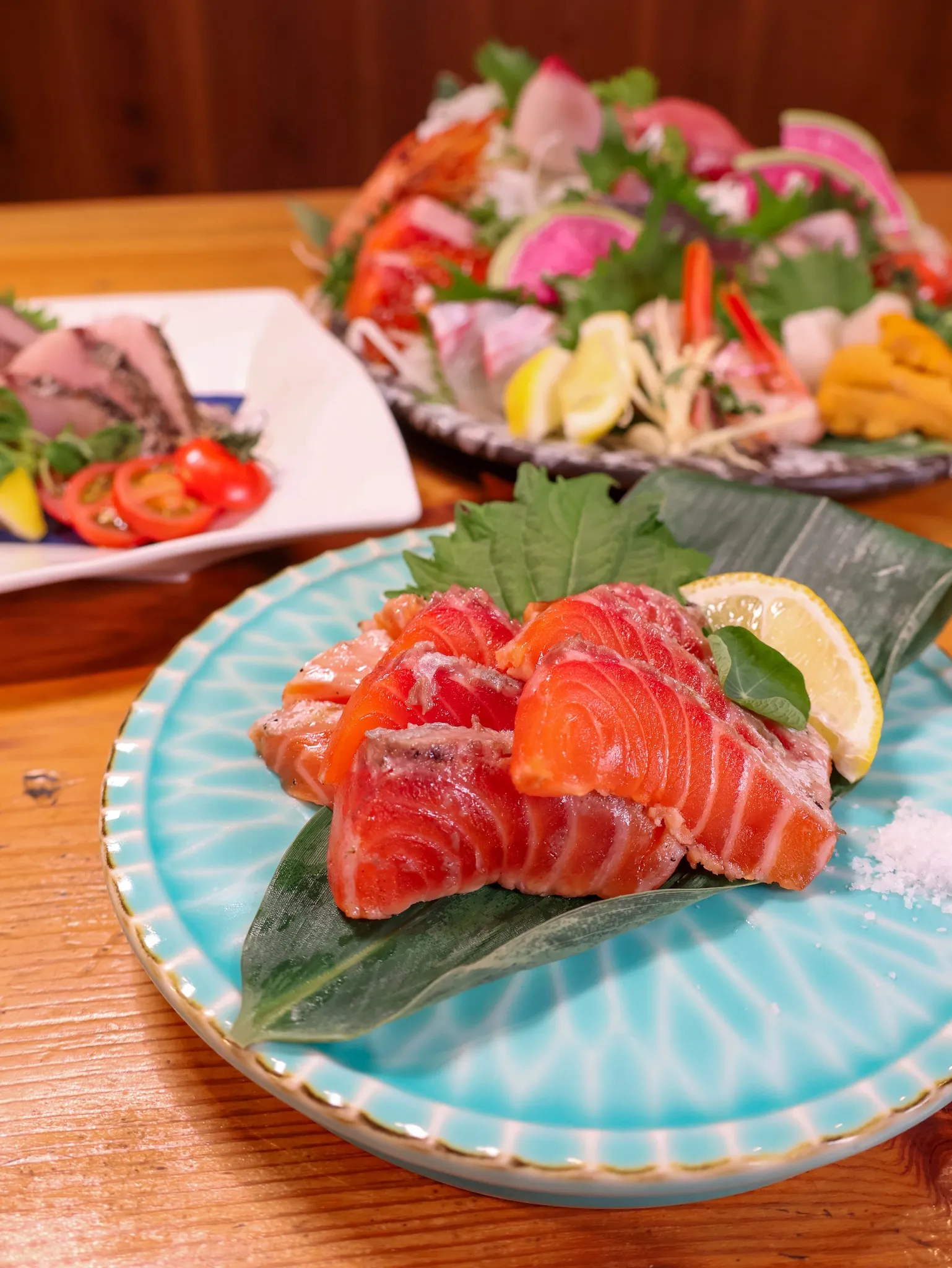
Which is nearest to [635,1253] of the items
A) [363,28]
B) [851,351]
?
[851,351]

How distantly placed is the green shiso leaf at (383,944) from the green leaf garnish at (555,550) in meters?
0.58

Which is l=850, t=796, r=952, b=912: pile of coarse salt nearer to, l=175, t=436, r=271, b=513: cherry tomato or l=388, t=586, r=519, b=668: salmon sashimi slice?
l=388, t=586, r=519, b=668: salmon sashimi slice

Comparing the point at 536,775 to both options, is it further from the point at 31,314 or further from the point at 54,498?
the point at 31,314

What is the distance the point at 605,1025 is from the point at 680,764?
32cm

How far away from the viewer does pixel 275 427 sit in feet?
8.59

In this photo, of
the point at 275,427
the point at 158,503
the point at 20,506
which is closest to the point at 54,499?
the point at 20,506

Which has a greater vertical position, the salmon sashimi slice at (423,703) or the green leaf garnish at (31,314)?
the salmon sashimi slice at (423,703)

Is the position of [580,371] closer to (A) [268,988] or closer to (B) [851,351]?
(B) [851,351]

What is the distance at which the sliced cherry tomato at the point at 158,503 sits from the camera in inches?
87.6

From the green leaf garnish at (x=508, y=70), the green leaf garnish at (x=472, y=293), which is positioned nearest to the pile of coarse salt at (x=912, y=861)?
the green leaf garnish at (x=472, y=293)

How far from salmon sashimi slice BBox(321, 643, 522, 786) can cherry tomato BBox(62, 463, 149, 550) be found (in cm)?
109

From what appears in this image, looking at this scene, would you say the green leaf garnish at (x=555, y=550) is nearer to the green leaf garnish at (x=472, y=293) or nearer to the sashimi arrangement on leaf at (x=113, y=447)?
the sashimi arrangement on leaf at (x=113, y=447)

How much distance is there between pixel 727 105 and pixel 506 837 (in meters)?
7.20

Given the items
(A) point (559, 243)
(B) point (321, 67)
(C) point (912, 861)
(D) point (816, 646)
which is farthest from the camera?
(B) point (321, 67)
